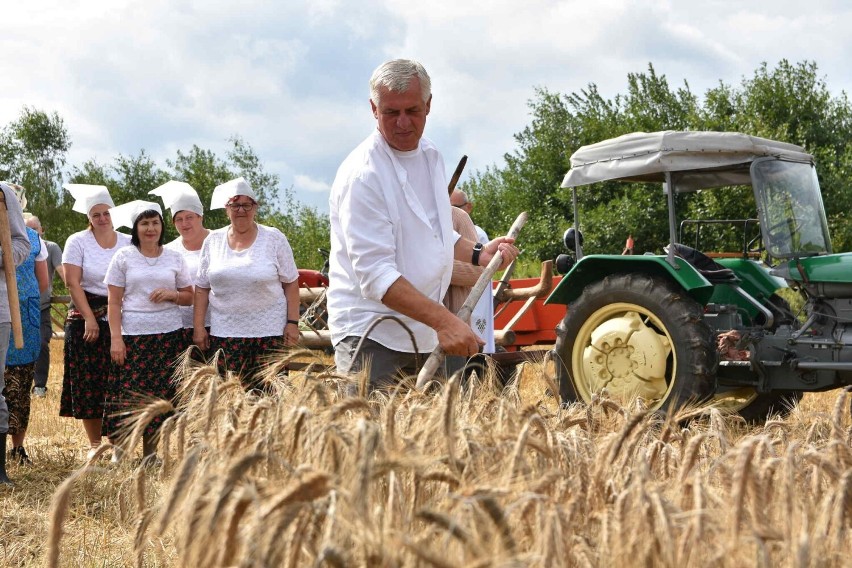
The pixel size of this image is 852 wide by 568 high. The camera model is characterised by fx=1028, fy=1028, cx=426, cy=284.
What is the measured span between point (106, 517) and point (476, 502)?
9.71 ft

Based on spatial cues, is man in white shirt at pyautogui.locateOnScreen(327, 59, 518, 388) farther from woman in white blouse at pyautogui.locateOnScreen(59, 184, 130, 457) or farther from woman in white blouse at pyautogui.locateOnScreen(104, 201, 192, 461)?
woman in white blouse at pyautogui.locateOnScreen(59, 184, 130, 457)

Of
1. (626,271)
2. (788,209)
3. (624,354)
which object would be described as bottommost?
(624,354)

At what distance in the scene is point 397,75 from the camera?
3096 millimetres

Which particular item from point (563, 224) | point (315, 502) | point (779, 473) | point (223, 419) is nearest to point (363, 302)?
point (223, 419)

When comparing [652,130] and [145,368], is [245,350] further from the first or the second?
[652,130]

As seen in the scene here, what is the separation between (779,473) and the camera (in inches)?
95.4

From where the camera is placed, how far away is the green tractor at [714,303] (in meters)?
6.27

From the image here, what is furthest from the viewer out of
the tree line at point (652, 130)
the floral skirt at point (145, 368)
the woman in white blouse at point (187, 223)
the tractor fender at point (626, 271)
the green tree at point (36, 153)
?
the green tree at point (36, 153)

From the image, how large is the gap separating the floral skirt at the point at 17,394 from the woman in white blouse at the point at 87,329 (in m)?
0.25

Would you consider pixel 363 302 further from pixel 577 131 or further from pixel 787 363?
pixel 577 131

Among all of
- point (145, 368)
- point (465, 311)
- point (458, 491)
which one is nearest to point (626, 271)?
point (145, 368)

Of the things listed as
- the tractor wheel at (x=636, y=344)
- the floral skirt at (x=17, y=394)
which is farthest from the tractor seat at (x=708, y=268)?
the floral skirt at (x=17, y=394)

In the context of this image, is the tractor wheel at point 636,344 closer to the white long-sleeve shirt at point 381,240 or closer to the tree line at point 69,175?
the white long-sleeve shirt at point 381,240

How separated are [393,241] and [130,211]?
398 centimetres
